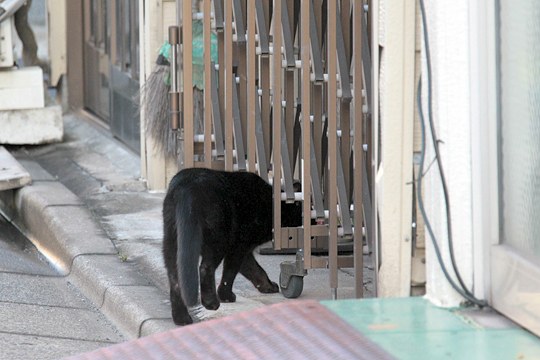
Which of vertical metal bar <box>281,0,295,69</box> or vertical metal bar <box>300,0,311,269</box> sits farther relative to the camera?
vertical metal bar <box>281,0,295,69</box>

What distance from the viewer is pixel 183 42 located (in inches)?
194

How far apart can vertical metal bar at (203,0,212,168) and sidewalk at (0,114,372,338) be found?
701 millimetres

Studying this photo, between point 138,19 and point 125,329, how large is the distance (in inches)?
150

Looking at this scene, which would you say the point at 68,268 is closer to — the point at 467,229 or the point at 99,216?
the point at 99,216

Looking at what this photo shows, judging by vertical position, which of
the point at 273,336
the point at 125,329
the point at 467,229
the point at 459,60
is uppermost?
the point at 459,60

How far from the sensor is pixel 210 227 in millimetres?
4945

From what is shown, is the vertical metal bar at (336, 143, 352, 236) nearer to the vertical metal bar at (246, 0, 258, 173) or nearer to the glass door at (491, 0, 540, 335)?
the vertical metal bar at (246, 0, 258, 173)

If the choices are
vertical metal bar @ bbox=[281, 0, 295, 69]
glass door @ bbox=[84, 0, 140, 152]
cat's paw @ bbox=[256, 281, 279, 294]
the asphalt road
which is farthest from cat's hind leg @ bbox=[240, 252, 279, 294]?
glass door @ bbox=[84, 0, 140, 152]

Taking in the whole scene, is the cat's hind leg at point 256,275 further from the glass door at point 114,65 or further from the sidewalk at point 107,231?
the glass door at point 114,65

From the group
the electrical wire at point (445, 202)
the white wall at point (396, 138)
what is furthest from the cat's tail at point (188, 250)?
the electrical wire at point (445, 202)

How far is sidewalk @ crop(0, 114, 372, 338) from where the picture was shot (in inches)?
213

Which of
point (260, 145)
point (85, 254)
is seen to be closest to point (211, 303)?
point (260, 145)

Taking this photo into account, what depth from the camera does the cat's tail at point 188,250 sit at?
474cm

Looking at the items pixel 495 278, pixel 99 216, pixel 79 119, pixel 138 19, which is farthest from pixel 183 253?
pixel 79 119
